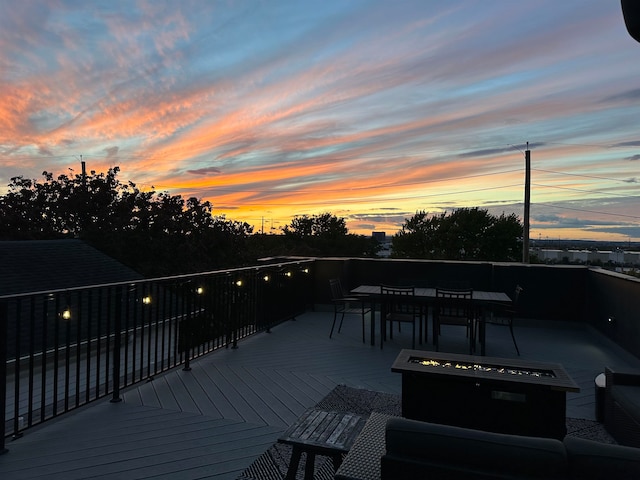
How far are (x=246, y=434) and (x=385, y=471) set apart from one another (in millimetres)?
1743

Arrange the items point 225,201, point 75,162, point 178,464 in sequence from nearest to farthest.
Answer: point 178,464
point 75,162
point 225,201

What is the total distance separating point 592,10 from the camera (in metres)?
5.93

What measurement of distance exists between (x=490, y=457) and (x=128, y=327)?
314 centimetres

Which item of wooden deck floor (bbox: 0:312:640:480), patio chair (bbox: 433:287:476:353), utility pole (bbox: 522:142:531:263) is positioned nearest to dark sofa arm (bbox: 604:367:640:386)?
wooden deck floor (bbox: 0:312:640:480)

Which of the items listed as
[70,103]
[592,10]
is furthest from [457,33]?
[70,103]

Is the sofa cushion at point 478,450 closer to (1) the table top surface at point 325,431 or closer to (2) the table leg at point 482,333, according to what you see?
(1) the table top surface at point 325,431

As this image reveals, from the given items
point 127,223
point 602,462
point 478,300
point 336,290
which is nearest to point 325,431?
point 602,462

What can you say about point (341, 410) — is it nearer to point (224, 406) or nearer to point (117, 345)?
point (224, 406)

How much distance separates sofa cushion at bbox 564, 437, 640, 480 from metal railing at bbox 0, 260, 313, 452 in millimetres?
2778

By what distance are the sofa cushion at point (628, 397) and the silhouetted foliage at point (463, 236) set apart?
25.9 m

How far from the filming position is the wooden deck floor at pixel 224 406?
94.0 inches

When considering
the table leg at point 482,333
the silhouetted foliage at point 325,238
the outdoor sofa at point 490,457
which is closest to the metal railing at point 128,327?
the outdoor sofa at point 490,457

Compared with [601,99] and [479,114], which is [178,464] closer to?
[479,114]

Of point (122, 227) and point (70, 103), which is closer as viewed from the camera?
point (70, 103)
